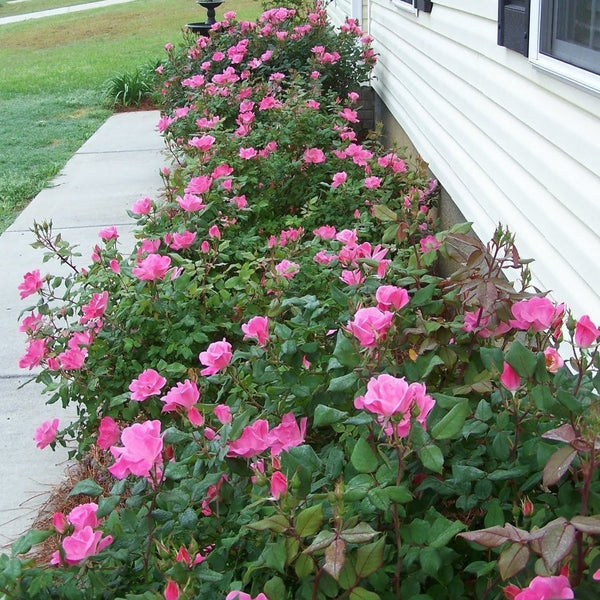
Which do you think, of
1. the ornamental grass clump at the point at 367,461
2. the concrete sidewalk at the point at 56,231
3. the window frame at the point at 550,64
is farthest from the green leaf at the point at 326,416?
the concrete sidewalk at the point at 56,231

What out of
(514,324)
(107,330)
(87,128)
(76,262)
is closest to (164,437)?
(514,324)

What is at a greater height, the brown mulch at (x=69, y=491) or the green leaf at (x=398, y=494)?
the green leaf at (x=398, y=494)

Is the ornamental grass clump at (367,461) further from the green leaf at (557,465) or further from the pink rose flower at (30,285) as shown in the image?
the pink rose flower at (30,285)

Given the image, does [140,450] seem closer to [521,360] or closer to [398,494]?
[398,494]

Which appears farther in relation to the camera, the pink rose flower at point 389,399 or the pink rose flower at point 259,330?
the pink rose flower at point 259,330

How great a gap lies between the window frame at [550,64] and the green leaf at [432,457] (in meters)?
1.21

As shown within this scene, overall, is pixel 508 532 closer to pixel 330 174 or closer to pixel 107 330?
pixel 107 330

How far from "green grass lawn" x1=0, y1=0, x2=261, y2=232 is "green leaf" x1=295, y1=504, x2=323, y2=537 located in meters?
5.74

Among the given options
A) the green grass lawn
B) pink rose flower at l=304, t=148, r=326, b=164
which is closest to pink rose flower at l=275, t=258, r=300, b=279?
pink rose flower at l=304, t=148, r=326, b=164

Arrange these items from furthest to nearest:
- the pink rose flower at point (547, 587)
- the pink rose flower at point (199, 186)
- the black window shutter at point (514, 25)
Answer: the pink rose flower at point (199, 186)
the black window shutter at point (514, 25)
the pink rose flower at point (547, 587)

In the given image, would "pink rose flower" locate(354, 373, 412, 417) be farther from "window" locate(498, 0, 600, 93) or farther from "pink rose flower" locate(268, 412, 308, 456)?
"window" locate(498, 0, 600, 93)

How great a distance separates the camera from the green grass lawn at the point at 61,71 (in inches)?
339

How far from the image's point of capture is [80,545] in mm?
1620

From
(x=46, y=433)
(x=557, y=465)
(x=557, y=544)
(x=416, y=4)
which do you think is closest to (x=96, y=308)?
(x=46, y=433)
